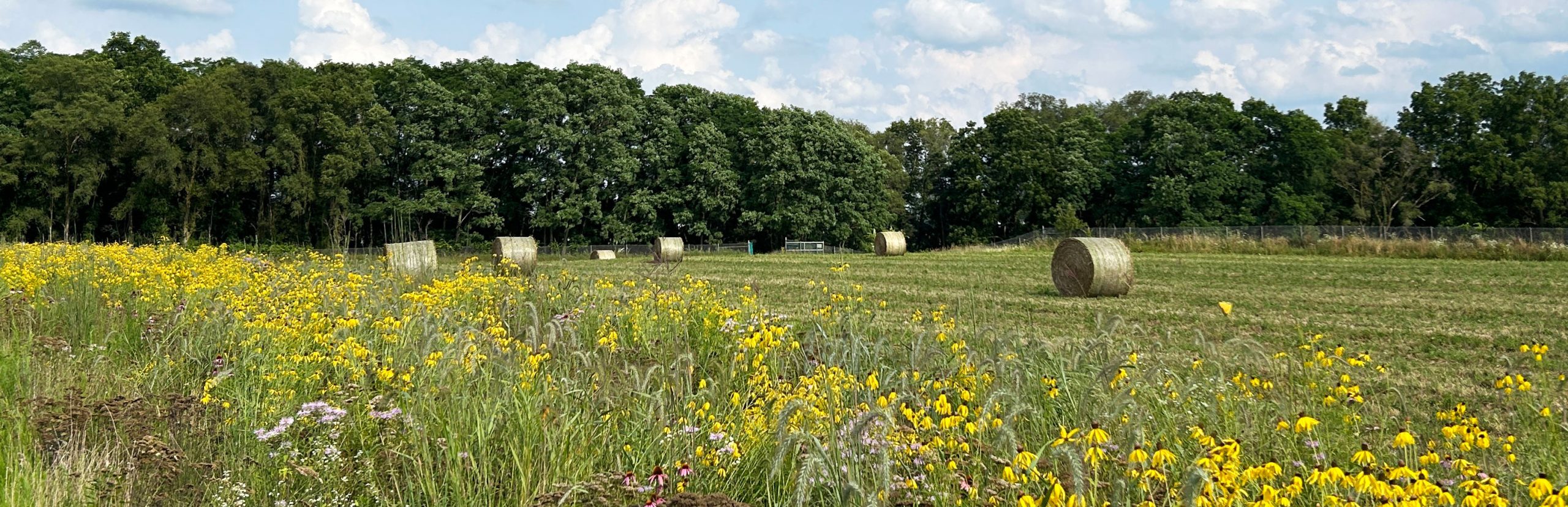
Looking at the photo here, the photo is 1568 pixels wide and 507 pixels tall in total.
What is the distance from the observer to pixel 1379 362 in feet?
30.9

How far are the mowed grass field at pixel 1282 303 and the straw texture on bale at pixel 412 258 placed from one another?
6.73 feet

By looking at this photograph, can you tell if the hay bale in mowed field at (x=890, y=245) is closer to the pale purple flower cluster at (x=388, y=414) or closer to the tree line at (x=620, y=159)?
the tree line at (x=620, y=159)

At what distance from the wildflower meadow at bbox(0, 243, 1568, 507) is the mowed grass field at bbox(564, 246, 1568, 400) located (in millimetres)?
570

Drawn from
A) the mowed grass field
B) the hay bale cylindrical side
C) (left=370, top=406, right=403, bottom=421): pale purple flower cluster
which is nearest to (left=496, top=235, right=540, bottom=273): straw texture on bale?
the mowed grass field

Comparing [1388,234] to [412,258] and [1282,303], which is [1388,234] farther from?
[412,258]

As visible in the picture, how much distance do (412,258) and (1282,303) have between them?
13.9m

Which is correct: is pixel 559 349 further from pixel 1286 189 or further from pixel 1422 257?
pixel 1286 189

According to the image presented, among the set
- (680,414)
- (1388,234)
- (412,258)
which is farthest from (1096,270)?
(1388,234)

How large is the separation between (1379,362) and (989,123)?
59703 millimetres

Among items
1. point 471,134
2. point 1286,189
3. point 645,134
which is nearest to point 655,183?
point 645,134

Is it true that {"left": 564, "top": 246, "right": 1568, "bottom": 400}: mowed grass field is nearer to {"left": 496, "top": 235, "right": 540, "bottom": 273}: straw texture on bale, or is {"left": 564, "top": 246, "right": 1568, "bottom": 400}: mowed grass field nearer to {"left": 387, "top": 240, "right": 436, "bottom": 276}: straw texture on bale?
{"left": 387, "top": 240, "right": 436, "bottom": 276}: straw texture on bale

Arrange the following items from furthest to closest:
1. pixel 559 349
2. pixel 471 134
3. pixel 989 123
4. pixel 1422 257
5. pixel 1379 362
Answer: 1. pixel 989 123
2. pixel 471 134
3. pixel 1422 257
4. pixel 1379 362
5. pixel 559 349

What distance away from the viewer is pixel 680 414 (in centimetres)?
467

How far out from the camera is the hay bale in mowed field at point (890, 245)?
1748 inches
